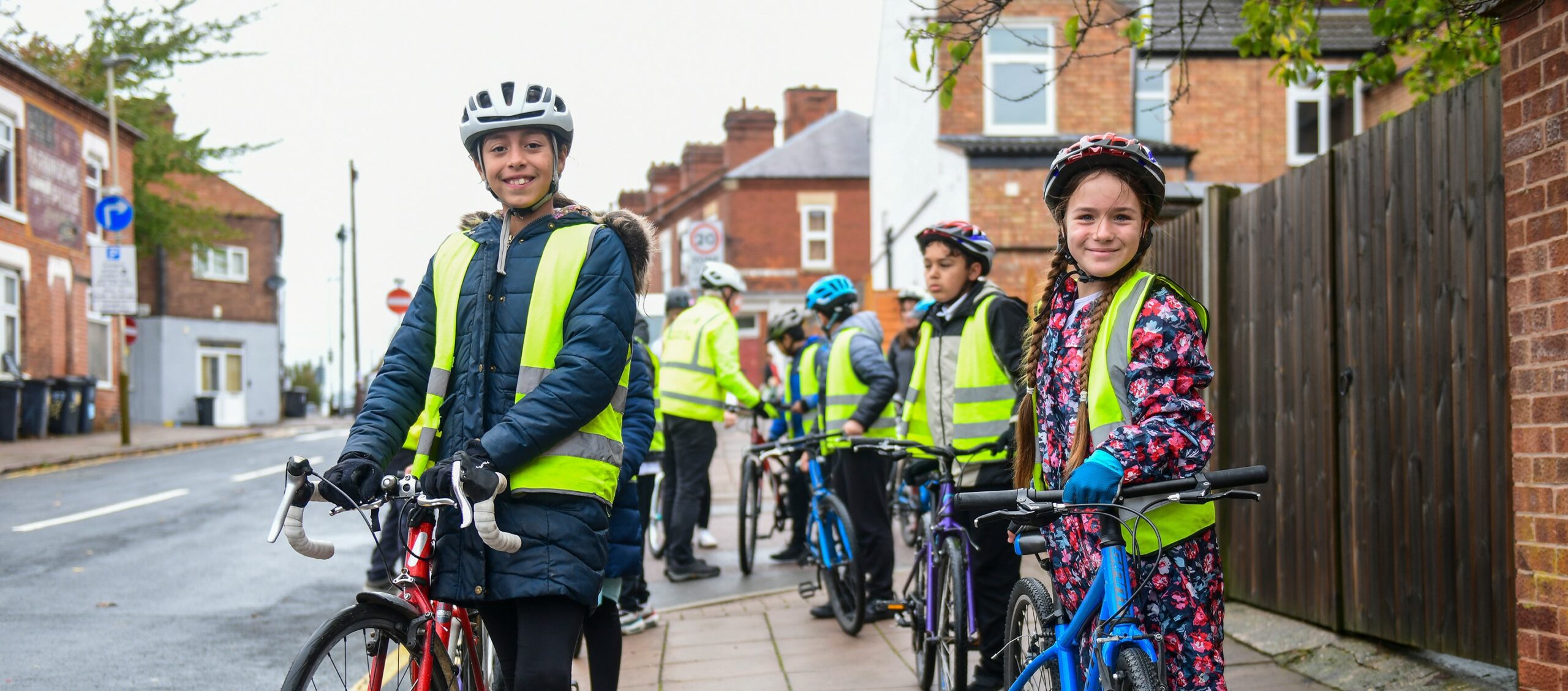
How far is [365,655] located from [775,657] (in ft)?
10.6

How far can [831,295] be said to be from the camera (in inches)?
314

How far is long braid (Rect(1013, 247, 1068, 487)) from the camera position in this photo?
3.43 m

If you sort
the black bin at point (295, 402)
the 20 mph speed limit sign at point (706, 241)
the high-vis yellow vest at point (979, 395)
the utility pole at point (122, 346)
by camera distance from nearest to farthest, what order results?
the high-vis yellow vest at point (979, 395)
the 20 mph speed limit sign at point (706, 241)
the utility pole at point (122, 346)
the black bin at point (295, 402)

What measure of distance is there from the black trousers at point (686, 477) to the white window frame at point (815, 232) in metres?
31.7

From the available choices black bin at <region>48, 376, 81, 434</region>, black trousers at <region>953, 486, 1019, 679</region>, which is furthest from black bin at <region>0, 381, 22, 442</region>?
black trousers at <region>953, 486, 1019, 679</region>

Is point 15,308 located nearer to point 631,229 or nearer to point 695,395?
point 695,395

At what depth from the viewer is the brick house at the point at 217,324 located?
123 feet

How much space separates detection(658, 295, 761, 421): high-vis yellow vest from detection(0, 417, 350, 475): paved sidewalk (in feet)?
36.4

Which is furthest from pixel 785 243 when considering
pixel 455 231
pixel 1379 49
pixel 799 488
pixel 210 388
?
pixel 455 231

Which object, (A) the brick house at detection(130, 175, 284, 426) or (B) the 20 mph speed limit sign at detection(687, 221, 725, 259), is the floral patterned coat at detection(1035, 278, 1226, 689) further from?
(A) the brick house at detection(130, 175, 284, 426)

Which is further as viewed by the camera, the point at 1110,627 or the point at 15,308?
the point at 15,308

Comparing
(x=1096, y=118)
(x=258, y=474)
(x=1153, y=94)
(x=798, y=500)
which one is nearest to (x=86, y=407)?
(x=258, y=474)

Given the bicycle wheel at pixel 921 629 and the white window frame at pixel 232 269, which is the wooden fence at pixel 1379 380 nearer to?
the bicycle wheel at pixel 921 629

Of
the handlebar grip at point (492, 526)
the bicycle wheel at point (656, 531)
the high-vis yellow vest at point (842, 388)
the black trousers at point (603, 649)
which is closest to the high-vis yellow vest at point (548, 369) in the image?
the handlebar grip at point (492, 526)
